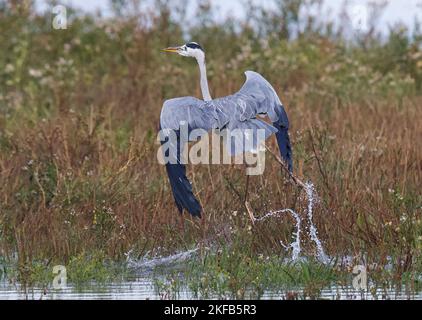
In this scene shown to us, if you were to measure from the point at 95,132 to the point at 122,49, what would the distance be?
12.0 feet

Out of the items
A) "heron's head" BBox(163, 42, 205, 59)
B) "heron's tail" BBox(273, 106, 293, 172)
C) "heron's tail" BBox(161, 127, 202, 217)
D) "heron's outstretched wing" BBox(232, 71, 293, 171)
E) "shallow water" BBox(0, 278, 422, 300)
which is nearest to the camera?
"shallow water" BBox(0, 278, 422, 300)

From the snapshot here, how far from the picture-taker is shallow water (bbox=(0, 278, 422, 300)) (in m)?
5.81

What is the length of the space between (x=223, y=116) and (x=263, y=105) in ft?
0.99

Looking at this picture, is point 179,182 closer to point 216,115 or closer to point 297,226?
point 216,115

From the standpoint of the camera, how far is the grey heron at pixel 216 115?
6.51m

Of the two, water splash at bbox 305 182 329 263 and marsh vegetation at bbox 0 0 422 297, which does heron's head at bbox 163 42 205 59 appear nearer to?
marsh vegetation at bbox 0 0 422 297

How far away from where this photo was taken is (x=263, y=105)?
6941mm

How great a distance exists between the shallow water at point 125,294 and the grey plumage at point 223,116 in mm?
631

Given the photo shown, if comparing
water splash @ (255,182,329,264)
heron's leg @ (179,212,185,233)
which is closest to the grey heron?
heron's leg @ (179,212,185,233)

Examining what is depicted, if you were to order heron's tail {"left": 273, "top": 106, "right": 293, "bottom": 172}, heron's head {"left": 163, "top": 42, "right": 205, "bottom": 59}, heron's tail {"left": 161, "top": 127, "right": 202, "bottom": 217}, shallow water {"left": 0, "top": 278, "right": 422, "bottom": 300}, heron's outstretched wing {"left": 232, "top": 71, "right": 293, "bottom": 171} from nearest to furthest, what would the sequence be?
shallow water {"left": 0, "top": 278, "right": 422, "bottom": 300} < heron's tail {"left": 161, "top": 127, "right": 202, "bottom": 217} < heron's outstretched wing {"left": 232, "top": 71, "right": 293, "bottom": 171} < heron's tail {"left": 273, "top": 106, "right": 293, "bottom": 172} < heron's head {"left": 163, "top": 42, "right": 205, "bottom": 59}

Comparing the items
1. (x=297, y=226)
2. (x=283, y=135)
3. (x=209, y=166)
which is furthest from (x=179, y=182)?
(x=209, y=166)

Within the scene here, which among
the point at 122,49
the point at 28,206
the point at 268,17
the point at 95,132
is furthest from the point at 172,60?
the point at 28,206

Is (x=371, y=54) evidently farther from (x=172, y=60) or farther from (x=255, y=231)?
(x=255, y=231)

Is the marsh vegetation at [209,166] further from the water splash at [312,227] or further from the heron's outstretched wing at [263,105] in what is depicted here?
the heron's outstretched wing at [263,105]
